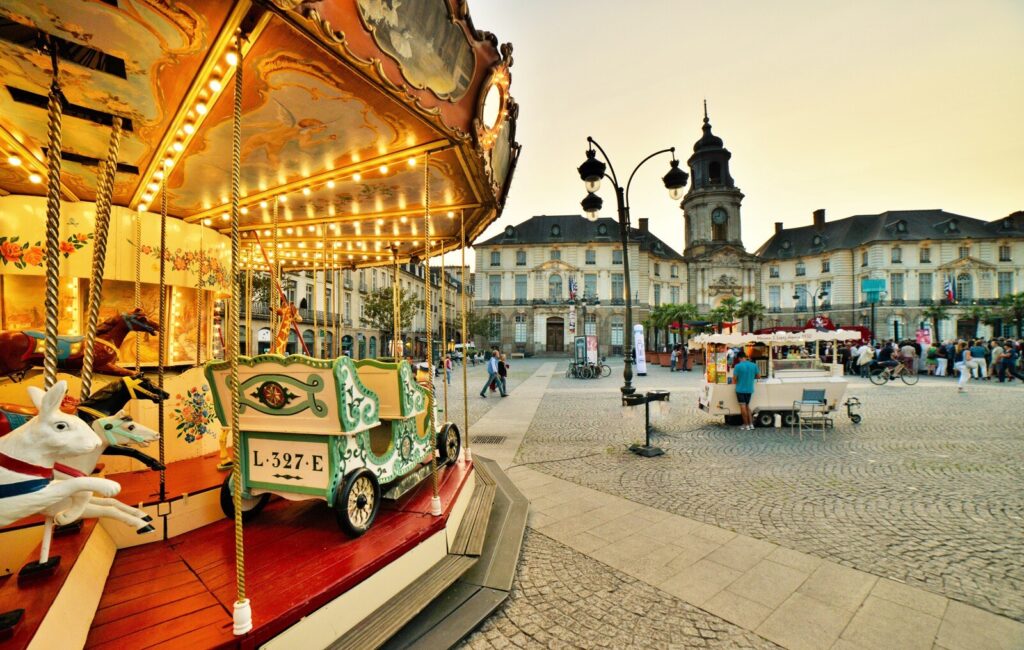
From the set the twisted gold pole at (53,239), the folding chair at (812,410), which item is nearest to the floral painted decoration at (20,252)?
the twisted gold pole at (53,239)

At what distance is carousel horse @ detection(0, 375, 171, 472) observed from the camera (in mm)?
2596

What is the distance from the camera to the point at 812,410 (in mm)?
8586

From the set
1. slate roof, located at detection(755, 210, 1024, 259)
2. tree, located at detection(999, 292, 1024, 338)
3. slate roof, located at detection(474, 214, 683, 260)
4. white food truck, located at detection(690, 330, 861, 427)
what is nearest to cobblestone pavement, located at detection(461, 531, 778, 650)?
white food truck, located at detection(690, 330, 861, 427)

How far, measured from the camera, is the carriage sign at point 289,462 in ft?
10.7

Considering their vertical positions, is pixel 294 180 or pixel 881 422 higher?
pixel 294 180

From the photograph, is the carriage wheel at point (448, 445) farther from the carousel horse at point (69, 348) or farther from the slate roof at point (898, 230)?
the slate roof at point (898, 230)

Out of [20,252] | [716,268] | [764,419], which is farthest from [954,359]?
[716,268]

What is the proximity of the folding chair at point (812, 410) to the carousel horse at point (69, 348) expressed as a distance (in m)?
10.1

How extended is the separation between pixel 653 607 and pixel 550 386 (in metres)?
15.3

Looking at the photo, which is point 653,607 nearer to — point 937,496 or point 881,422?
point 937,496

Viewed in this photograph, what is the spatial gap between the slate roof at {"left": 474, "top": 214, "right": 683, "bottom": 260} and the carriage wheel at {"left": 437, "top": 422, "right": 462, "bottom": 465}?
4303 cm

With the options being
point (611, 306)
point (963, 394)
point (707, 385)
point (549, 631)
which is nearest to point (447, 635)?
point (549, 631)

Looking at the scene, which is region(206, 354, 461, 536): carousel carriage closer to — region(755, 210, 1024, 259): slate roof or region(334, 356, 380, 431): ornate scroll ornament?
region(334, 356, 380, 431): ornate scroll ornament

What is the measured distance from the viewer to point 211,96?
2.90 meters
